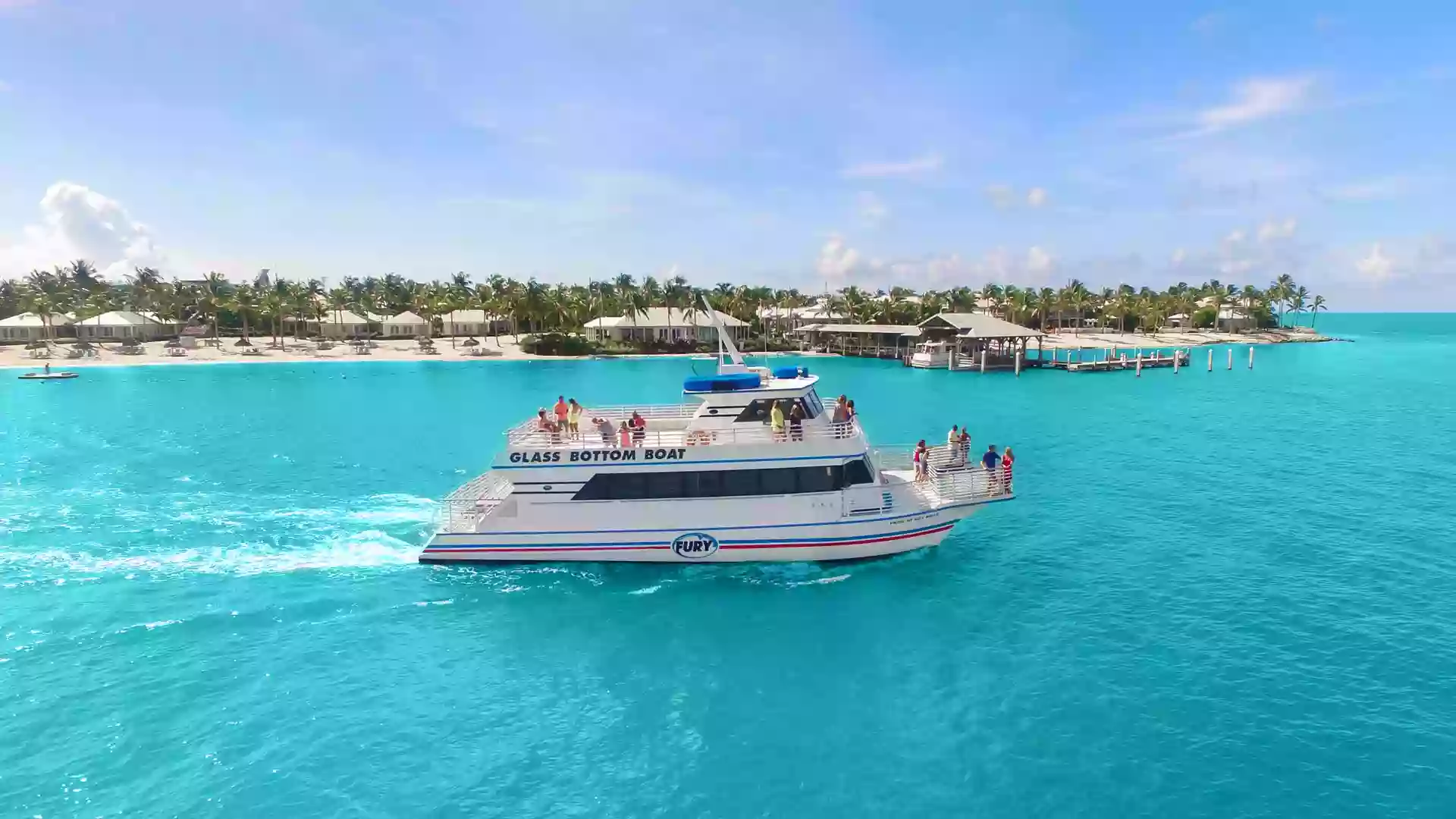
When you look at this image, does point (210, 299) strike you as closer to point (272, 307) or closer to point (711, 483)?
point (272, 307)

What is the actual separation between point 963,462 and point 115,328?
436 feet

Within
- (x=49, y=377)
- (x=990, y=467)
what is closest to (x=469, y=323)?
(x=49, y=377)

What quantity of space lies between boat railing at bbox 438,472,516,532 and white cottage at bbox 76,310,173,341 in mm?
118832

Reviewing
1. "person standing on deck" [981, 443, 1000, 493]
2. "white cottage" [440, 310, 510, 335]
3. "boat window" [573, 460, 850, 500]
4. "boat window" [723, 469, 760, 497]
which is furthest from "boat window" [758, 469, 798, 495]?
"white cottage" [440, 310, 510, 335]

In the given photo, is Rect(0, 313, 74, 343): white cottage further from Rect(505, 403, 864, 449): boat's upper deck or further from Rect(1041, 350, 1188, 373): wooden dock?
Rect(1041, 350, 1188, 373): wooden dock

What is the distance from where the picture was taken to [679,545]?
2206cm

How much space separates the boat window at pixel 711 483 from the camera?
2161 centimetres

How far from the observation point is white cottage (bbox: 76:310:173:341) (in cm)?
11100

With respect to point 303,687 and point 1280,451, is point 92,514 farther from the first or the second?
point 1280,451

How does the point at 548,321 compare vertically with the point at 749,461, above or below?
above

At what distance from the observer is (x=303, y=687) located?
53.0 ft

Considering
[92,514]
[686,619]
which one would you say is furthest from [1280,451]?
[92,514]

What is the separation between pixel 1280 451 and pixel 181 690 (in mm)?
48623

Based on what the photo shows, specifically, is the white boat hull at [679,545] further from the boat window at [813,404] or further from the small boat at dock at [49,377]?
the small boat at dock at [49,377]
